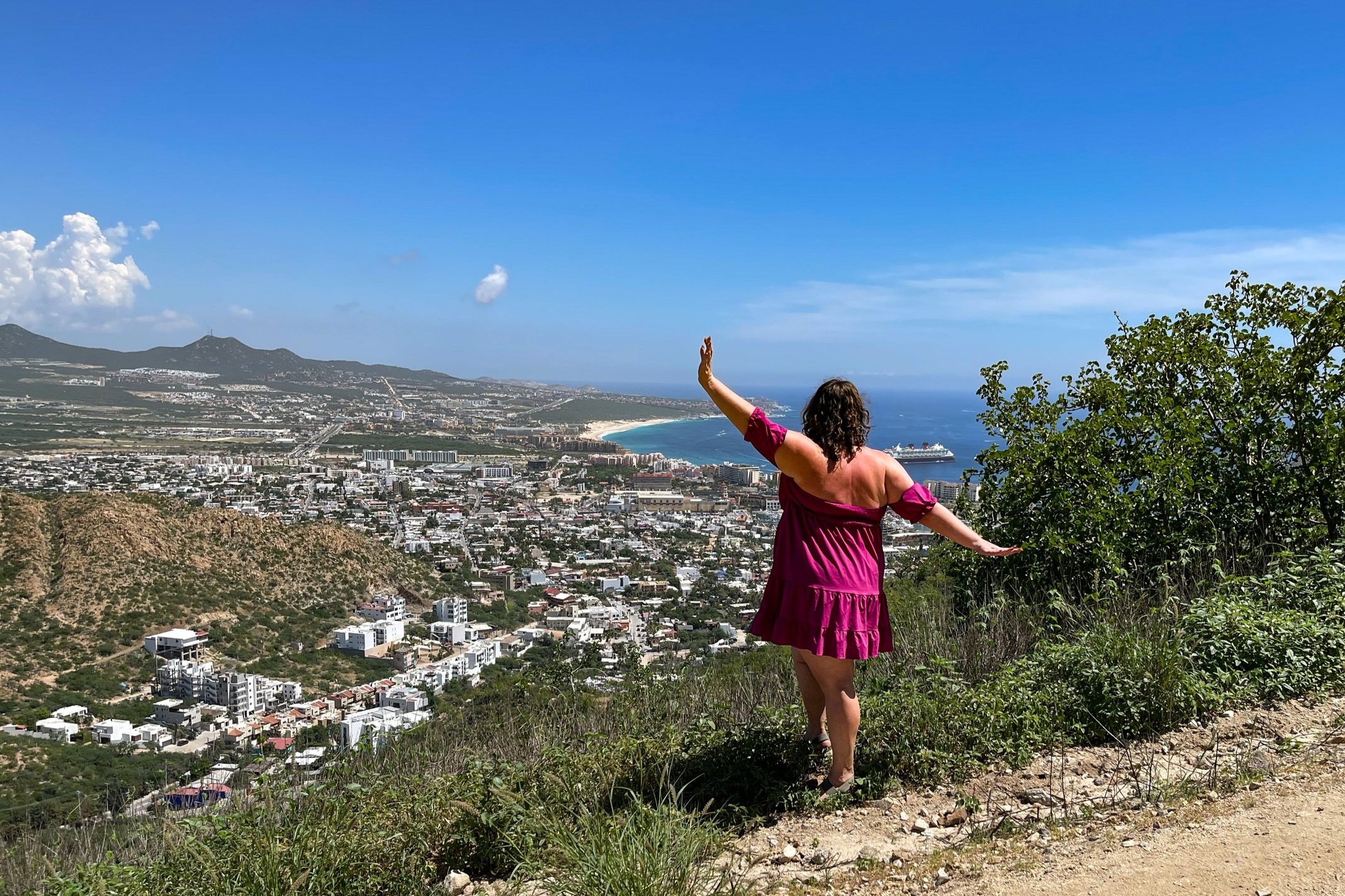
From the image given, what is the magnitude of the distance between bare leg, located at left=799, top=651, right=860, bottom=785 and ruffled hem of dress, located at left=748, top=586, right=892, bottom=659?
0.06 meters

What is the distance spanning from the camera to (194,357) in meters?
112

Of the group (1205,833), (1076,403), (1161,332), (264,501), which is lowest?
(264,501)

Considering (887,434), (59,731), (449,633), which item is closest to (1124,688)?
(59,731)

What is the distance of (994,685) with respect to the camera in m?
3.27

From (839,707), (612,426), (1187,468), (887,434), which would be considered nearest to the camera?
(839,707)

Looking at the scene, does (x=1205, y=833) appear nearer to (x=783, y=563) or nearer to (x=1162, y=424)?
(x=783, y=563)

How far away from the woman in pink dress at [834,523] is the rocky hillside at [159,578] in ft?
55.4

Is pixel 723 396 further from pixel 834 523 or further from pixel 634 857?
pixel 634 857

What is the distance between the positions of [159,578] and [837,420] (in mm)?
22773

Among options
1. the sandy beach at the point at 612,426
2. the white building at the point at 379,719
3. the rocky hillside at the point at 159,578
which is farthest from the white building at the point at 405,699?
the sandy beach at the point at 612,426

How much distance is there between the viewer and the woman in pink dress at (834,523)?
2.58 metres

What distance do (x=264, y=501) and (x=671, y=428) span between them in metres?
61.2

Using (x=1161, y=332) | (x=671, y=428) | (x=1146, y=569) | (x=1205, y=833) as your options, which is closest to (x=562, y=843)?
(x=1205, y=833)

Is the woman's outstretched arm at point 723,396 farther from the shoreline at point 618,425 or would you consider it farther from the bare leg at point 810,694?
the shoreline at point 618,425
